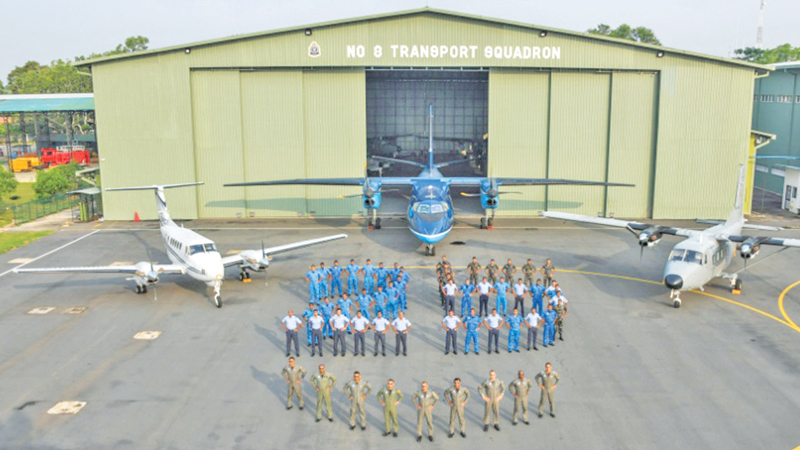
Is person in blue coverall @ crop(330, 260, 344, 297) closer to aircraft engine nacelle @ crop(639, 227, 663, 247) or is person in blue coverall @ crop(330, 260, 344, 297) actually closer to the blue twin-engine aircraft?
the blue twin-engine aircraft

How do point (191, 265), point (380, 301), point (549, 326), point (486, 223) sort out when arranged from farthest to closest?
point (486, 223) → point (191, 265) → point (380, 301) → point (549, 326)

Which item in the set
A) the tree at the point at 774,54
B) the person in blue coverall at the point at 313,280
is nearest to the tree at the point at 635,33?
the tree at the point at 774,54

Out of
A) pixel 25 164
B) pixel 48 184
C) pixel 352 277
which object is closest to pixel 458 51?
pixel 352 277

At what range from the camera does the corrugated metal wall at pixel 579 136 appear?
4553cm

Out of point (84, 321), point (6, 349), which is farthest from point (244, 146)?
point (6, 349)

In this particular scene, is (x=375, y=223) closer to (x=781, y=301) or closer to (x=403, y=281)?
(x=403, y=281)

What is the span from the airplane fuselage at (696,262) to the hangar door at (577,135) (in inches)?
686

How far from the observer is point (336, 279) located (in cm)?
2806

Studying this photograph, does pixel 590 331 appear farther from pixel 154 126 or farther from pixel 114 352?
pixel 154 126

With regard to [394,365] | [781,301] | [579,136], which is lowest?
[394,365]

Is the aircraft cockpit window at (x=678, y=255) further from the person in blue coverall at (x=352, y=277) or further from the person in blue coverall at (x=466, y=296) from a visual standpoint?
the person in blue coverall at (x=352, y=277)

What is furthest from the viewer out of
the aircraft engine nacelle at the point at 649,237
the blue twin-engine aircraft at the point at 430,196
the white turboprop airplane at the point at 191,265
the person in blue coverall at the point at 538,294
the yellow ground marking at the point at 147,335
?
the blue twin-engine aircraft at the point at 430,196

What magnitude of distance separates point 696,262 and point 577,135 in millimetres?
20723

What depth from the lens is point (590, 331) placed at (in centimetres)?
2448
